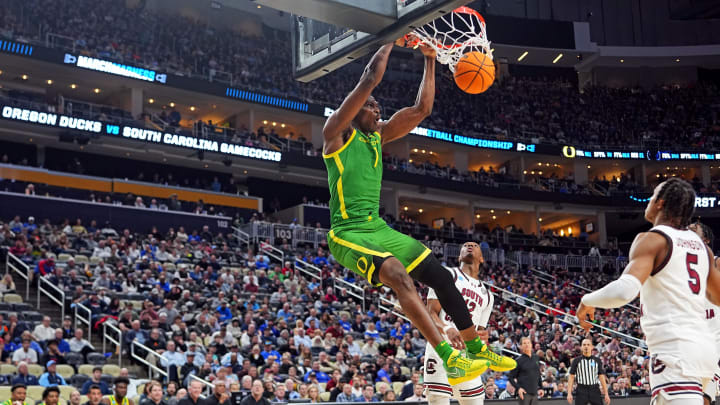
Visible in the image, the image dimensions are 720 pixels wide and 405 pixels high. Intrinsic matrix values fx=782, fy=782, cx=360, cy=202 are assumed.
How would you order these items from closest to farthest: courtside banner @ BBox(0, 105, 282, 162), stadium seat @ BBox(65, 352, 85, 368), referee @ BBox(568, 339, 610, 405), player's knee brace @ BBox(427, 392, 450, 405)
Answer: player's knee brace @ BBox(427, 392, 450, 405)
referee @ BBox(568, 339, 610, 405)
stadium seat @ BBox(65, 352, 85, 368)
courtside banner @ BBox(0, 105, 282, 162)

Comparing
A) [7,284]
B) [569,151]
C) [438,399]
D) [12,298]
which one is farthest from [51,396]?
[569,151]

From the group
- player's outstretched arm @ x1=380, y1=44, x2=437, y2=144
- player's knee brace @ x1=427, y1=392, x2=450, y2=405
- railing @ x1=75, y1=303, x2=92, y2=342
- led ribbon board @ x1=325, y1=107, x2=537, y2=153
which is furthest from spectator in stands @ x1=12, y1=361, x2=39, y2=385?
led ribbon board @ x1=325, y1=107, x2=537, y2=153

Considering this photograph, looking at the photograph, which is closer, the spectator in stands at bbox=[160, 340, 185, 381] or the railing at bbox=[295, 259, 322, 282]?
the spectator in stands at bbox=[160, 340, 185, 381]

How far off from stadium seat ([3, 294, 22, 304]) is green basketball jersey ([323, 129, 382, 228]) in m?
14.3

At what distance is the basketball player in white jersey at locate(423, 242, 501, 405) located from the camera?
310 inches

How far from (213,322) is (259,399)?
19.8 feet

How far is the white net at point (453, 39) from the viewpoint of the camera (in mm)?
7447

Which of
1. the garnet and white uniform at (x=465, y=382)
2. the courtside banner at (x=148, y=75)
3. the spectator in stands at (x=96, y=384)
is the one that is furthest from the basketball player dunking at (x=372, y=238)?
the courtside banner at (x=148, y=75)

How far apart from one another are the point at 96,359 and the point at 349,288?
36.8 feet

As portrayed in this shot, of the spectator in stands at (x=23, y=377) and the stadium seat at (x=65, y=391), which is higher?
the spectator in stands at (x=23, y=377)

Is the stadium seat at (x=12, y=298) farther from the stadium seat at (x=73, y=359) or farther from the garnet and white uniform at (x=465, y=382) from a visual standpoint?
the garnet and white uniform at (x=465, y=382)

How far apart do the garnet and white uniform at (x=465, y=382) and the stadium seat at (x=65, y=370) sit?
8.76 metres

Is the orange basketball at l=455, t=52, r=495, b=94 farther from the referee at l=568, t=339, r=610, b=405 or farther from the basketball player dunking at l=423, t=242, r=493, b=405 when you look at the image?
the referee at l=568, t=339, r=610, b=405

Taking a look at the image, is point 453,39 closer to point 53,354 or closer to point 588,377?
point 588,377
